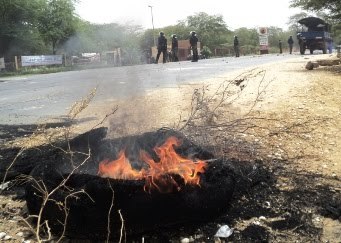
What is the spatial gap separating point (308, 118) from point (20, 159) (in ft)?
13.9

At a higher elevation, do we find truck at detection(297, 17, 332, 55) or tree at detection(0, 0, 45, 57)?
tree at detection(0, 0, 45, 57)

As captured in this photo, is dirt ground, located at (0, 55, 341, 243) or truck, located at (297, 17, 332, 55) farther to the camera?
truck, located at (297, 17, 332, 55)

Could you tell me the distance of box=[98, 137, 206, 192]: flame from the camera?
9.20 feet

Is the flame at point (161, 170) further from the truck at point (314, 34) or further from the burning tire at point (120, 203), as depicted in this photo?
the truck at point (314, 34)

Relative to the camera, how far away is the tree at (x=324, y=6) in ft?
40.7

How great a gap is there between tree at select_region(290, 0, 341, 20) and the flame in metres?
11.2

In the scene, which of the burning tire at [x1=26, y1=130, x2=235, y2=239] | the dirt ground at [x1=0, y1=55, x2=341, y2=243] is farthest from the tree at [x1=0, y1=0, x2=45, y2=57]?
the burning tire at [x1=26, y1=130, x2=235, y2=239]

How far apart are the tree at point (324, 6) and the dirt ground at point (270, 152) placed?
18.2ft

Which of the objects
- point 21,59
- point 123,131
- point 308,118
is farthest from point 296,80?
point 21,59

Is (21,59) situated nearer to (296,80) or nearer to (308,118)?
(296,80)

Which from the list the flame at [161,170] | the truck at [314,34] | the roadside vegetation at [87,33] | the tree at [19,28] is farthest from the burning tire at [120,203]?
the tree at [19,28]

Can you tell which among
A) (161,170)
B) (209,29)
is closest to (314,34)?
(161,170)

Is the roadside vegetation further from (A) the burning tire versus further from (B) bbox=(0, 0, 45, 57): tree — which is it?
(A) the burning tire

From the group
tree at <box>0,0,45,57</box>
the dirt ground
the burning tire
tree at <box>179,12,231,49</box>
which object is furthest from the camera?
tree at <box>179,12,231,49</box>
